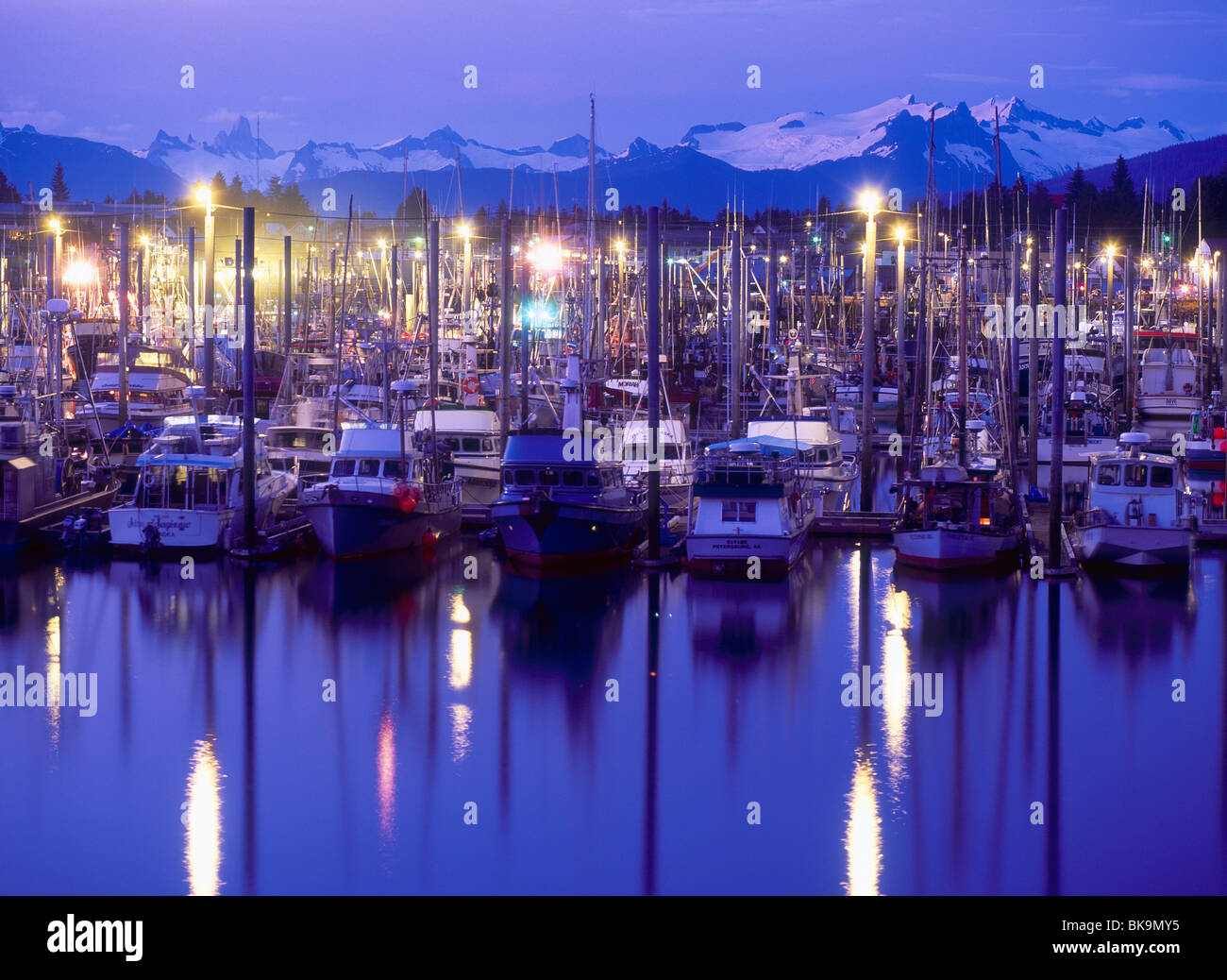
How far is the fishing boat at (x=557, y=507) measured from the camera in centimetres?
2566

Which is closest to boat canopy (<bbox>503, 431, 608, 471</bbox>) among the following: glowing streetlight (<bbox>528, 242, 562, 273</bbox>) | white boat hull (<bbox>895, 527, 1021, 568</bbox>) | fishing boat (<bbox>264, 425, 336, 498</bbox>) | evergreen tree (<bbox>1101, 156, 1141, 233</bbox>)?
white boat hull (<bbox>895, 527, 1021, 568</bbox>)

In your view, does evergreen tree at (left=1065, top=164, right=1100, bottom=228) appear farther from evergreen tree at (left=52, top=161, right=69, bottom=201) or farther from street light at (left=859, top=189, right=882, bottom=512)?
evergreen tree at (left=52, top=161, right=69, bottom=201)

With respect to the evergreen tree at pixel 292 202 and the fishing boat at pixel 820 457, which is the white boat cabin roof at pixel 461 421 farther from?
the evergreen tree at pixel 292 202

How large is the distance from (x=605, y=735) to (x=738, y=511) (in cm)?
847

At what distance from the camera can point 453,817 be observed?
15.0 metres

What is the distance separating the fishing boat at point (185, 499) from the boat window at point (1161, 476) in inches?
587

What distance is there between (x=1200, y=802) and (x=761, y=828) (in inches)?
175

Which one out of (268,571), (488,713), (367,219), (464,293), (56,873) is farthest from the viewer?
(367,219)

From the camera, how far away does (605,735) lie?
17781mm

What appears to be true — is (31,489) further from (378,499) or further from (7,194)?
(7,194)

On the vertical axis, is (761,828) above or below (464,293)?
below
